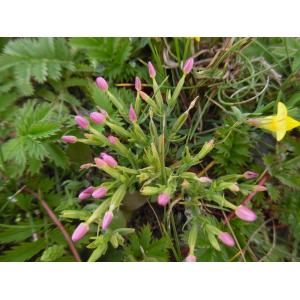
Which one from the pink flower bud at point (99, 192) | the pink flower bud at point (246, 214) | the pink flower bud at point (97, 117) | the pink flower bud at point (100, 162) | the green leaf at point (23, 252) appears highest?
the pink flower bud at point (97, 117)

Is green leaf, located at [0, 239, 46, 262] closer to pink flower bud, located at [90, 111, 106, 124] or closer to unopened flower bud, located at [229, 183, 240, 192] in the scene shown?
pink flower bud, located at [90, 111, 106, 124]

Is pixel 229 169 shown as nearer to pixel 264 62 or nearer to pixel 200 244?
pixel 200 244

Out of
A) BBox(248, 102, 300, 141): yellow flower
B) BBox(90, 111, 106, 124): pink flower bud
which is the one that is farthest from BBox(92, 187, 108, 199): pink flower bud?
BBox(248, 102, 300, 141): yellow flower

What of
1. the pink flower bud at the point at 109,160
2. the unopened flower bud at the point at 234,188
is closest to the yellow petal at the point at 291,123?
the unopened flower bud at the point at 234,188

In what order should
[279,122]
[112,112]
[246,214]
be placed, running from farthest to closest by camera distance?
1. [112,112]
2. [279,122]
3. [246,214]

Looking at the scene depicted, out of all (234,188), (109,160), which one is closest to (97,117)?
(109,160)

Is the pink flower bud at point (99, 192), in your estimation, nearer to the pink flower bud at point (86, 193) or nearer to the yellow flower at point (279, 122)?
the pink flower bud at point (86, 193)

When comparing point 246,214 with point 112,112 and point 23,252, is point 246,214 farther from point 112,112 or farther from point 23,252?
point 23,252
